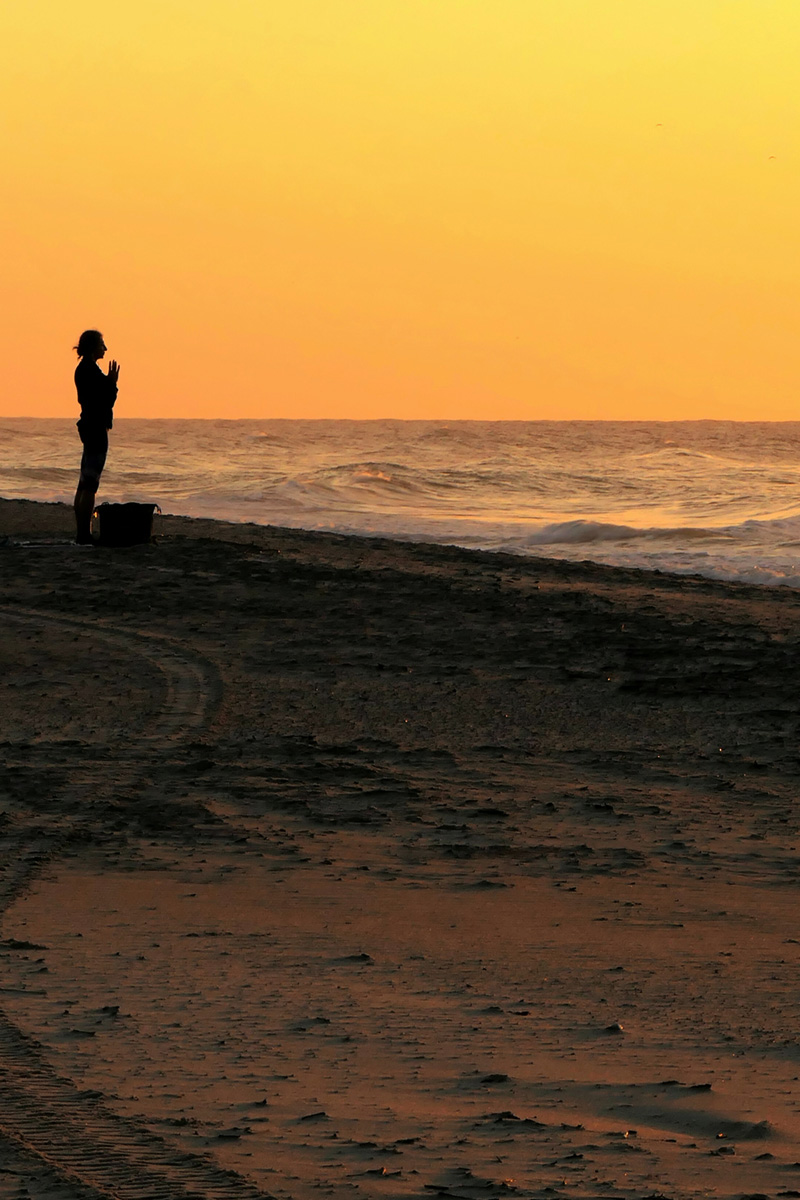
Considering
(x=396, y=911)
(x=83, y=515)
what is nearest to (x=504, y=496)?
(x=83, y=515)

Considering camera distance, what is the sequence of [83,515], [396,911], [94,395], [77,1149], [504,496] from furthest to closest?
[504,496]
[83,515]
[94,395]
[396,911]
[77,1149]

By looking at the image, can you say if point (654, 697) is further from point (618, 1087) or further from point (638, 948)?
point (618, 1087)

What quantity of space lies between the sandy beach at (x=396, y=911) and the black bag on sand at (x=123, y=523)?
2503 millimetres

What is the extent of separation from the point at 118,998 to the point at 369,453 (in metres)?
48.3

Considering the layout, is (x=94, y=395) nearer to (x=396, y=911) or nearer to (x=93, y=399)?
(x=93, y=399)

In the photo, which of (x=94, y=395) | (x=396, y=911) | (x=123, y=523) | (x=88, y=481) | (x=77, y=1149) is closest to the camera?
(x=77, y=1149)

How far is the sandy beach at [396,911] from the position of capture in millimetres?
2689

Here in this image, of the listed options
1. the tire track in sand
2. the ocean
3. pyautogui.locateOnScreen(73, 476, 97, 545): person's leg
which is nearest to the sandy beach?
the tire track in sand

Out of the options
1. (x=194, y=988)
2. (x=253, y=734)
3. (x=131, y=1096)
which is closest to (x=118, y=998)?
(x=194, y=988)

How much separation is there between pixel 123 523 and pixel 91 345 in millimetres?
1427

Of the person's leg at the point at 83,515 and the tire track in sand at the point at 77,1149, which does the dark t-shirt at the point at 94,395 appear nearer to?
the person's leg at the point at 83,515

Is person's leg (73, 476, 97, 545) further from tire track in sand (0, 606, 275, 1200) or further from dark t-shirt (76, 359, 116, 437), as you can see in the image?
tire track in sand (0, 606, 275, 1200)

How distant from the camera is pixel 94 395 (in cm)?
1100

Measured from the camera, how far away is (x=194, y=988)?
3.46 metres
